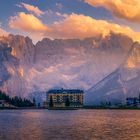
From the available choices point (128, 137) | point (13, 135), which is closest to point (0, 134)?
point (13, 135)

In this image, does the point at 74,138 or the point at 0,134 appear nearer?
the point at 74,138

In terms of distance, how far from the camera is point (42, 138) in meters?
85.7

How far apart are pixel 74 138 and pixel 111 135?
9322mm

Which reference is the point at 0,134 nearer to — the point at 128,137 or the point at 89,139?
the point at 89,139

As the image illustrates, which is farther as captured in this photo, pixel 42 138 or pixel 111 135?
pixel 111 135

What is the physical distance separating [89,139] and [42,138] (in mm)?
9066

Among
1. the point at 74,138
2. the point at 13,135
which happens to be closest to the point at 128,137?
the point at 74,138

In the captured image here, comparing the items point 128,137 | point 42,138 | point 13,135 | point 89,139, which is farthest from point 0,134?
point 128,137

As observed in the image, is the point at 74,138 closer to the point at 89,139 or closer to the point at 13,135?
the point at 89,139

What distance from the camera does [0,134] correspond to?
309 ft

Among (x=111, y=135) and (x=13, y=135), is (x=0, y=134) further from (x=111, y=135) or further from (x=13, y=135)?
(x=111, y=135)

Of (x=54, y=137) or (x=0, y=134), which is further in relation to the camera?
(x=0, y=134)

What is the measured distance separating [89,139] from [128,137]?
8.79m

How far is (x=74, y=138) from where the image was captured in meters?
86.4
